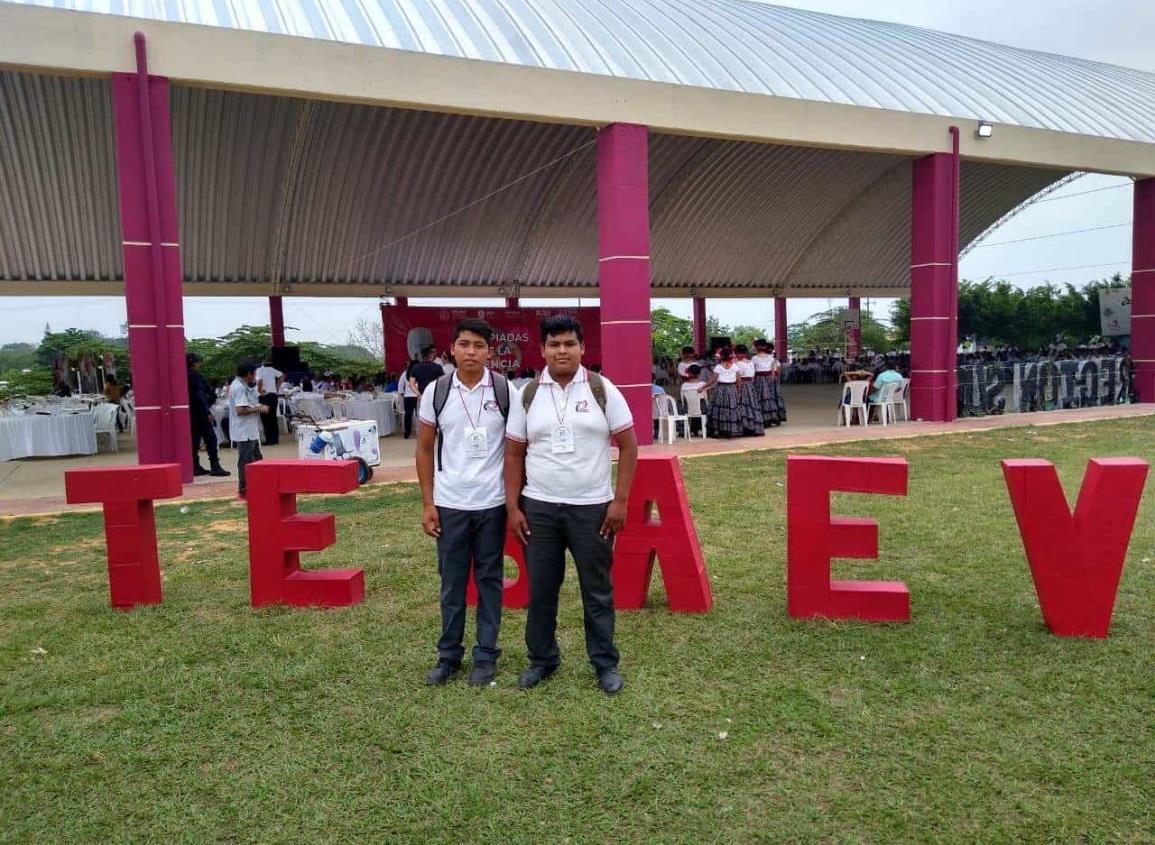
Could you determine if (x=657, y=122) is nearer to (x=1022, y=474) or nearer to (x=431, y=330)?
(x=1022, y=474)

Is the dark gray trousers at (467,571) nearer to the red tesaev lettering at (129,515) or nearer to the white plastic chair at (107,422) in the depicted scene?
the red tesaev lettering at (129,515)

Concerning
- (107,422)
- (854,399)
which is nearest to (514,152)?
(854,399)

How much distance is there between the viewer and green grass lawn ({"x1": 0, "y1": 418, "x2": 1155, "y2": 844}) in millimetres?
2736

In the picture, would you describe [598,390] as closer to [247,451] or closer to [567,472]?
[567,472]

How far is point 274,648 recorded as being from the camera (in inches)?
169

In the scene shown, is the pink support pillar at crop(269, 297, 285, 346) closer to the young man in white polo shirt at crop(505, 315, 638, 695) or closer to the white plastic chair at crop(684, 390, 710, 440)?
the white plastic chair at crop(684, 390, 710, 440)

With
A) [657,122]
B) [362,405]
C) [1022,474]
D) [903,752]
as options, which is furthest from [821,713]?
[362,405]

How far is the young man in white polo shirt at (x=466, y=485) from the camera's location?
368 cm

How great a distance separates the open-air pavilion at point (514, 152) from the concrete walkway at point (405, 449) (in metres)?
0.83

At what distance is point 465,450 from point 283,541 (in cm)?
184

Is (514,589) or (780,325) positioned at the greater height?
(780,325)

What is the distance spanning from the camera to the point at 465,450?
3.69 m

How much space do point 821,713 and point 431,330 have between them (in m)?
21.4

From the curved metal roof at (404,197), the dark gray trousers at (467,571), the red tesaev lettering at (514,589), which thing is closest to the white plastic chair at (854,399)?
the curved metal roof at (404,197)
